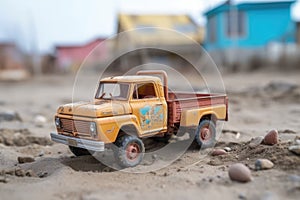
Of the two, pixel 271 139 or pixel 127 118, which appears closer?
pixel 127 118

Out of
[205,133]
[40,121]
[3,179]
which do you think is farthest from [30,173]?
[40,121]

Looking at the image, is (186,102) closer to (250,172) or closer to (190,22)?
(250,172)

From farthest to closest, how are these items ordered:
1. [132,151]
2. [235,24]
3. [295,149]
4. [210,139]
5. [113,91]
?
1. [235,24]
2. [210,139]
3. [113,91]
4. [132,151]
5. [295,149]

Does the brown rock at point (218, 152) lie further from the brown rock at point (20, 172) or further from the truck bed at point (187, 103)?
the brown rock at point (20, 172)

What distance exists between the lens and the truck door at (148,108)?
269 inches

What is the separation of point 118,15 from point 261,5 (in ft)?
61.0

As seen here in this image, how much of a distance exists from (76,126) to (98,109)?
63 centimetres

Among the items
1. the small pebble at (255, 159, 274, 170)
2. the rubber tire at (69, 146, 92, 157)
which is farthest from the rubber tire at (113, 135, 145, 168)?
the small pebble at (255, 159, 274, 170)

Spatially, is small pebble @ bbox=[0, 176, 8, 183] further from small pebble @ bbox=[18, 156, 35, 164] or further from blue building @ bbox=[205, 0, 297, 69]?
blue building @ bbox=[205, 0, 297, 69]

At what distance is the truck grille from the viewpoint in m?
6.44

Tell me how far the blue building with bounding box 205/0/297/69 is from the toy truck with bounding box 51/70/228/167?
64.0 ft

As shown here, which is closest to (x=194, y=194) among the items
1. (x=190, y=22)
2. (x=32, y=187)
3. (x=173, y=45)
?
(x=32, y=187)

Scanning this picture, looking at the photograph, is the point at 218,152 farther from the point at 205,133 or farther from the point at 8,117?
the point at 8,117

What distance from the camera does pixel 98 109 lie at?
20.7ft
